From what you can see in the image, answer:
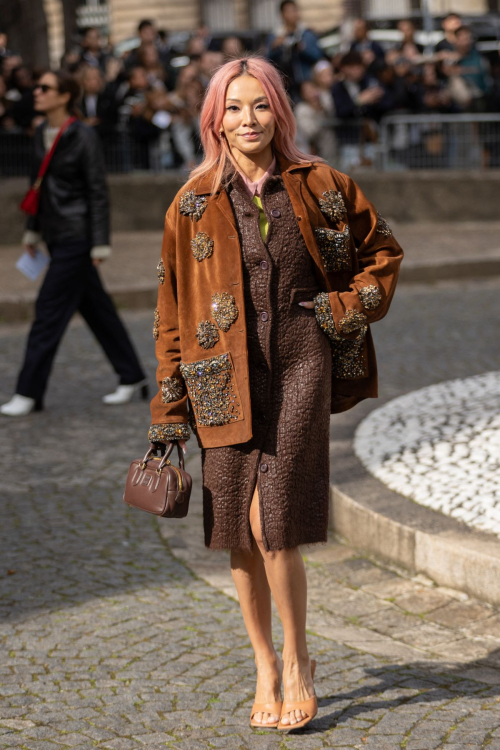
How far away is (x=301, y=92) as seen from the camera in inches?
594

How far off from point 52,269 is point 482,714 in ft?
16.2

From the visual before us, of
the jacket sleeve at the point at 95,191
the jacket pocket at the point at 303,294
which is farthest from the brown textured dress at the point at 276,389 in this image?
the jacket sleeve at the point at 95,191

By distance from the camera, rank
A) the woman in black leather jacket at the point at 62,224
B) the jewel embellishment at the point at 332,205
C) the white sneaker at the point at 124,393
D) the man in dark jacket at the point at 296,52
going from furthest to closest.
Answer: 1. the man in dark jacket at the point at 296,52
2. the white sneaker at the point at 124,393
3. the woman in black leather jacket at the point at 62,224
4. the jewel embellishment at the point at 332,205

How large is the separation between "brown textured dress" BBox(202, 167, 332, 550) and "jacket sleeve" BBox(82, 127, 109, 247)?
427 centimetres

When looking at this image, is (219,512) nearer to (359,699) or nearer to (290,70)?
(359,699)

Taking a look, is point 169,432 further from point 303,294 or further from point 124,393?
point 124,393

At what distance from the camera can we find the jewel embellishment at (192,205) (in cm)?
355

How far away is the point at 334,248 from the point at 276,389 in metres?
0.46

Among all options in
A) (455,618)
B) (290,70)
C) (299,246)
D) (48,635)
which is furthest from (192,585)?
(290,70)

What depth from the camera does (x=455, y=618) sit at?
453cm

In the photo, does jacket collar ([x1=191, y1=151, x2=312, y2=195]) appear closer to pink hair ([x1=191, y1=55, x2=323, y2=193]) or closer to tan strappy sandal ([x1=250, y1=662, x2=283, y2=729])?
pink hair ([x1=191, y1=55, x2=323, y2=193])

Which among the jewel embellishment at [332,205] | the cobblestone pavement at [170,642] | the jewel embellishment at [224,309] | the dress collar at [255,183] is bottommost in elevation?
the cobblestone pavement at [170,642]

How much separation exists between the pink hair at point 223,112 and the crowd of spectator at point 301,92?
10996 millimetres

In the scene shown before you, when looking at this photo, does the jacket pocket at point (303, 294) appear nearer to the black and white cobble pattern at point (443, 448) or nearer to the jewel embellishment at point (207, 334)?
the jewel embellishment at point (207, 334)
